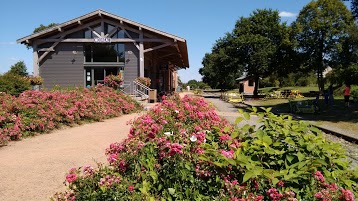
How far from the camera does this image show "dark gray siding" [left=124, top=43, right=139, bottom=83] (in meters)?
24.9

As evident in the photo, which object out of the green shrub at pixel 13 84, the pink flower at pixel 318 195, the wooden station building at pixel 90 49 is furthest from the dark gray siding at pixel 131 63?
the pink flower at pixel 318 195

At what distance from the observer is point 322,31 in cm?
3875

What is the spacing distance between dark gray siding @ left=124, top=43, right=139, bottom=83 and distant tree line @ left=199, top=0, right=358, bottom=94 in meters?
18.1

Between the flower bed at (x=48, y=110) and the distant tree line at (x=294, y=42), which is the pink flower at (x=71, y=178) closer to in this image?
the flower bed at (x=48, y=110)

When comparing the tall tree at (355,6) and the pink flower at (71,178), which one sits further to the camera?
the tall tree at (355,6)

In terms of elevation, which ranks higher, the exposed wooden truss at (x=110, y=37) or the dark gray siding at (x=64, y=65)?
the exposed wooden truss at (x=110, y=37)

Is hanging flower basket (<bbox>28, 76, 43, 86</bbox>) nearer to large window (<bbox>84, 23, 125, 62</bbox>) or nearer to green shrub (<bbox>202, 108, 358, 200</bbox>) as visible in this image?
large window (<bbox>84, 23, 125, 62</bbox>)

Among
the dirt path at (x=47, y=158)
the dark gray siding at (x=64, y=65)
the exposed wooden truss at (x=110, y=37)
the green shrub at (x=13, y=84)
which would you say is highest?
the exposed wooden truss at (x=110, y=37)

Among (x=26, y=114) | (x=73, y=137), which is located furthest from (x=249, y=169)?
(x=26, y=114)

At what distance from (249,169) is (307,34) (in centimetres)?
4055

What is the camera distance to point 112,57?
2553cm

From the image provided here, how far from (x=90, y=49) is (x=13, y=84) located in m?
7.02

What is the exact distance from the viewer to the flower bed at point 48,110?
963 centimetres

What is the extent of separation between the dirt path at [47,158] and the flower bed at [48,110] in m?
0.43
